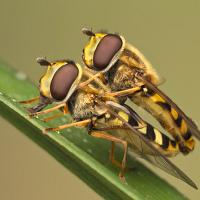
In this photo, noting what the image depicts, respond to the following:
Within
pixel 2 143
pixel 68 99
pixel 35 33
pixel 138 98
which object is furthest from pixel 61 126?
pixel 35 33

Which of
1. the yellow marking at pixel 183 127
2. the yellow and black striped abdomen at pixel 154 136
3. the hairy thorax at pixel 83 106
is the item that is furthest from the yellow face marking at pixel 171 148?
the hairy thorax at pixel 83 106

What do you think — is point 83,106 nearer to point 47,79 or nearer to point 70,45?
point 47,79

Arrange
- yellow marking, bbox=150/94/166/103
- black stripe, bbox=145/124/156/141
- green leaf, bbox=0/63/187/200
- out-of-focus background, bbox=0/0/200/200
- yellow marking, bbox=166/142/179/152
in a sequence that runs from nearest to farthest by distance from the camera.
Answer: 1. green leaf, bbox=0/63/187/200
2. black stripe, bbox=145/124/156/141
3. yellow marking, bbox=166/142/179/152
4. yellow marking, bbox=150/94/166/103
5. out-of-focus background, bbox=0/0/200/200

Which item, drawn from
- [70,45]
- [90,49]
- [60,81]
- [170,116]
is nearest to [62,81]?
[60,81]

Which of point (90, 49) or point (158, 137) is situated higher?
point (90, 49)

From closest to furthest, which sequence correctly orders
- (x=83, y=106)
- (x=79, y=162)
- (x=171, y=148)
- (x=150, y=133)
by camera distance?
(x=79, y=162) < (x=83, y=106) < (x=150, y=133) < (x=171, y=148)

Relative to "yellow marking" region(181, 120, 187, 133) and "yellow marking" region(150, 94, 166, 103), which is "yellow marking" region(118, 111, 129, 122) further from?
"yellow marking" region(181, 120, 187, 133)

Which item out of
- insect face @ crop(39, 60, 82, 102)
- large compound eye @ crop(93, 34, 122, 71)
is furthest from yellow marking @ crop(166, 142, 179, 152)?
insect face @ crop(39, 60, 82, 102)

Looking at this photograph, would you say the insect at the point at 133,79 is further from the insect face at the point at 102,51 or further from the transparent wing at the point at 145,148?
the transparent wing at the point at 145,148
